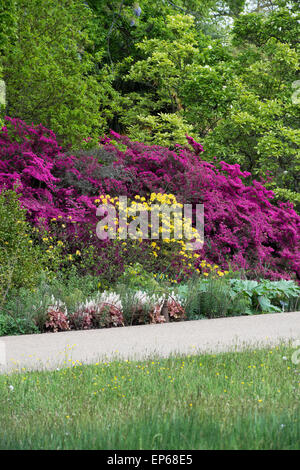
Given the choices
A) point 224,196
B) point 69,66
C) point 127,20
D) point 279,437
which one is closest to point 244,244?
point 224,196

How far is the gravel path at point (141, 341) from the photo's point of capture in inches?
220

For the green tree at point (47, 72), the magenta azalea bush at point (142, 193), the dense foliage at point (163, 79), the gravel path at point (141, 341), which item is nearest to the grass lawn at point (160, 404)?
the gravel path at point (141, 341)

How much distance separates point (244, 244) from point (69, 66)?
6274mm

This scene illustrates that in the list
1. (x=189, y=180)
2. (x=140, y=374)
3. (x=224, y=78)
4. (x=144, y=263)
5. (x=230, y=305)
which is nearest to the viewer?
(x=140, y=374)

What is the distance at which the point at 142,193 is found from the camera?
1107 centimetres

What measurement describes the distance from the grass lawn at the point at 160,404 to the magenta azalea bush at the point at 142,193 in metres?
4.59

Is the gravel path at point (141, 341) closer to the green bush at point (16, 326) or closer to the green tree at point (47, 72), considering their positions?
the green bush at point (16, 326)

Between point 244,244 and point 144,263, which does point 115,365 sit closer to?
point 144,263

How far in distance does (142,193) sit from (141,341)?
4.97 m

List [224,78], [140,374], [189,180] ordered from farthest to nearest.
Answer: [224,78], [189,180], [140,374]

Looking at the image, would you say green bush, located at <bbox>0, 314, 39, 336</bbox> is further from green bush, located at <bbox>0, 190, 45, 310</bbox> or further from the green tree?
the green tree

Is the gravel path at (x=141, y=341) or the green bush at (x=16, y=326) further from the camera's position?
the green bush at (x=16, y=326)

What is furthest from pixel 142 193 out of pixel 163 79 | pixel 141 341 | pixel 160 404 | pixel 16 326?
pixel 163 79

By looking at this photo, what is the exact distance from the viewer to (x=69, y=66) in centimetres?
1416
